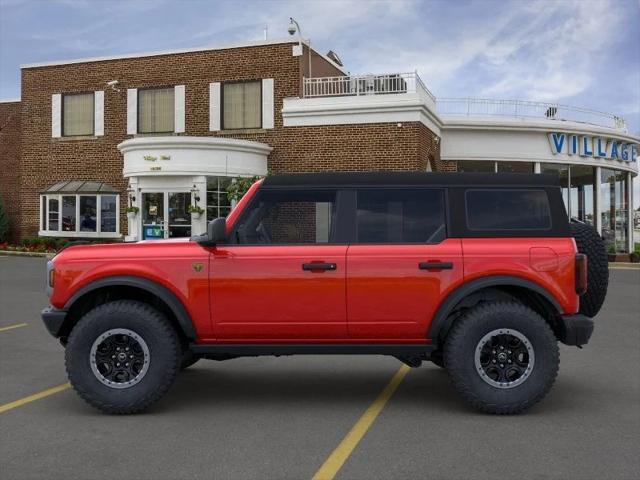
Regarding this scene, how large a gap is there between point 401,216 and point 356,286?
0.72 m

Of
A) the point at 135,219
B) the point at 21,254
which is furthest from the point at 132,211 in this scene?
the point at 21,254

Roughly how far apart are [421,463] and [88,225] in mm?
24776

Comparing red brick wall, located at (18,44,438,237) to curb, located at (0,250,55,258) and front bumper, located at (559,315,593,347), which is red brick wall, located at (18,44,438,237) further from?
front bumper, located at (559,315,593,347)

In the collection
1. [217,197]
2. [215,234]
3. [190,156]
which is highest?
[190,156]

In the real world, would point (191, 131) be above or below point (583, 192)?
above

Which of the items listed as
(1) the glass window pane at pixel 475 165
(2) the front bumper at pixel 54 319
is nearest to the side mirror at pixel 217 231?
(2) the front bumper at pixel 54 319

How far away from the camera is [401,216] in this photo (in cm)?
548

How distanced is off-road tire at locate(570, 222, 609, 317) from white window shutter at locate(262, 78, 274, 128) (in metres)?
19.8

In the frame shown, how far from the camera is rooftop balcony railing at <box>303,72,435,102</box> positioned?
891 inches

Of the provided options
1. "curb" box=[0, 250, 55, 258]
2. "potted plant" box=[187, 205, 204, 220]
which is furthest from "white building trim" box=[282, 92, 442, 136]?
"curb" box=[0, 250, 55, 258]

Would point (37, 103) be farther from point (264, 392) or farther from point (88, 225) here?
point (264, 392)

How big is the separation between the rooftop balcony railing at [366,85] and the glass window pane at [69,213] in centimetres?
1075

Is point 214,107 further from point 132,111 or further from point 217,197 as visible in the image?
point 217,197

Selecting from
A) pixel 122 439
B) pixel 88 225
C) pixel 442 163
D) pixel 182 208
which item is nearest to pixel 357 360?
pixel 122 439
